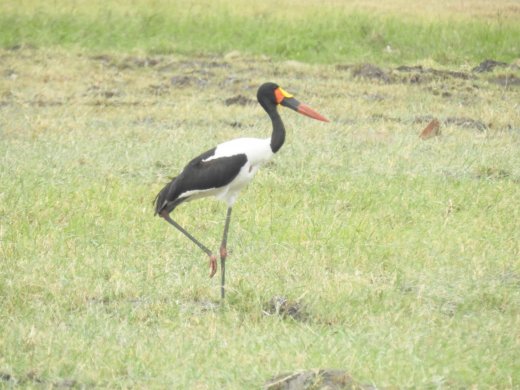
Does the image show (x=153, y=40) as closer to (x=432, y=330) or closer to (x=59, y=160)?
(x=59, y=160)

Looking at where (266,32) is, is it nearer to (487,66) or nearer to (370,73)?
(370,73)

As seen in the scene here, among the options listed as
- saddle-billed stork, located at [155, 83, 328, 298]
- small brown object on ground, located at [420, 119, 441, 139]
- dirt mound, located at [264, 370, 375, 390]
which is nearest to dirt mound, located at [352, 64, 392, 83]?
small brown object on ground, located at [420, 119, 441, 139]

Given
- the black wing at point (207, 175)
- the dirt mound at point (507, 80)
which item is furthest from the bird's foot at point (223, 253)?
the dirt mound at point (507, 80)

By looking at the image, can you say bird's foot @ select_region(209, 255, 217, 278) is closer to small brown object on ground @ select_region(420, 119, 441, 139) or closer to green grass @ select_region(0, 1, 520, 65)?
small brown object on ground @ select_region(420, 119, 441, 139)

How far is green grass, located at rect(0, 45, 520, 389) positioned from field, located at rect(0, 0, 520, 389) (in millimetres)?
16

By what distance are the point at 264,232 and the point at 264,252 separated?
0.44m

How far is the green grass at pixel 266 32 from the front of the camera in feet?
51.1

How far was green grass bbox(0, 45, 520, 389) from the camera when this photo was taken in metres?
4.19

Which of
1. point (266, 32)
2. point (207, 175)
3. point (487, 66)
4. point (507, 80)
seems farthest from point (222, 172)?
point (266, 32)

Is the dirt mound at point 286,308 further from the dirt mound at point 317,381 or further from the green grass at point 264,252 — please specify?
the dirt mound at point 317,381

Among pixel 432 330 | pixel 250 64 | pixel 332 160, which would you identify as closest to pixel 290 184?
pixel 332 160

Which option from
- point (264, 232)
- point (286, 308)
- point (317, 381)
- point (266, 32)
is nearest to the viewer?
point (317, 381)

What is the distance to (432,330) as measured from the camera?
462cm

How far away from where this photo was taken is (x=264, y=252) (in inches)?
234
